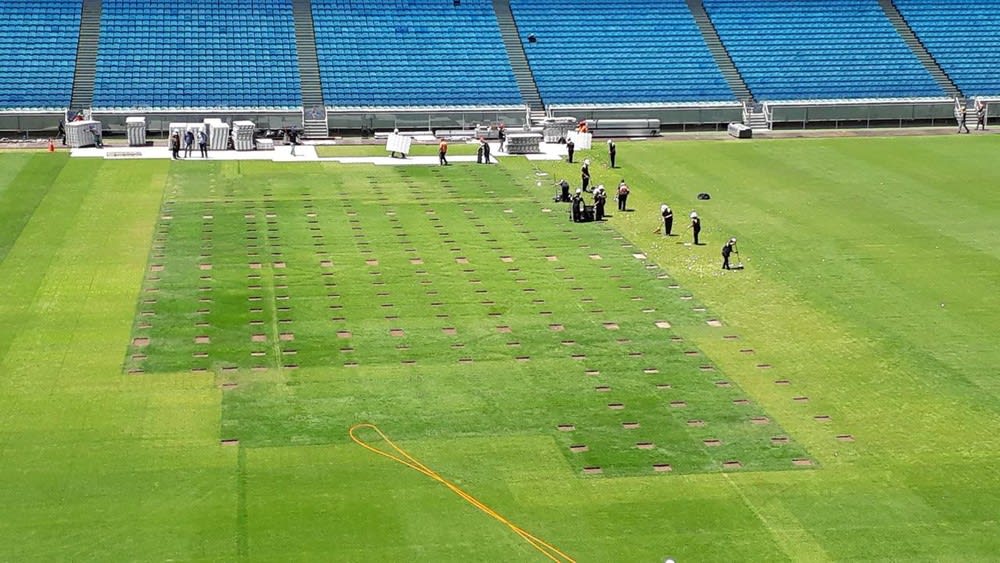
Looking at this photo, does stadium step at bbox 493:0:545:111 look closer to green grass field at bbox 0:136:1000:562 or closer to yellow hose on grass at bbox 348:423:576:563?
green grass field at bbox 0:136:1000:562

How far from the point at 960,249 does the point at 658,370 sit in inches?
641

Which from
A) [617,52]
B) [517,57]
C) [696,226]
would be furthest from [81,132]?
[696,226]

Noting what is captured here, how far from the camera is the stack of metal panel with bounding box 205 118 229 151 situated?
59.7m

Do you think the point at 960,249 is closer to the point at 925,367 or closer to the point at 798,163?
the point at 925,367

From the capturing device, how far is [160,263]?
4084 cm

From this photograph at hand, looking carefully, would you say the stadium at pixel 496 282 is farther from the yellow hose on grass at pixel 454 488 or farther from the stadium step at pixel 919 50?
the stadium step at pixel 919 50

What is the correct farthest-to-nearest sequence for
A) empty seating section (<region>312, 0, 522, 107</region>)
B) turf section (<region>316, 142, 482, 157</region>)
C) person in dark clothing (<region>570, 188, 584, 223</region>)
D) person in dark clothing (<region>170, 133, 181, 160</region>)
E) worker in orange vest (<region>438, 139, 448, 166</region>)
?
empty seating section (<region>312, 0, 522, 107</region>) → turf section (<region>316, 142, 482, 157</region>) → person in dark clothing (<region>170, 133, 181, 160</region>) → worker in orange vest (<region>438, 139, 448, 166</region>) → person in dark clothing (<region>570, 188, 584, 223</region>)

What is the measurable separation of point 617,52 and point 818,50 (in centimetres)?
1138

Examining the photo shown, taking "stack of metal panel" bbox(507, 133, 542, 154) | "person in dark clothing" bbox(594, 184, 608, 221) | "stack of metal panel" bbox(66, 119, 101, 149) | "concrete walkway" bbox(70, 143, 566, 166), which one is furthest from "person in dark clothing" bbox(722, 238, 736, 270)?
"stack of metal panel" bbox(66, 119, 101, 149)

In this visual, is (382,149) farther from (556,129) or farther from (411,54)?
(411,54)

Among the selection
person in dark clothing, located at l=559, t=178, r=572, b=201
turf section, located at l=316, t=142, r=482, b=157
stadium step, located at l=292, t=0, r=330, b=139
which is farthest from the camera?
stadium step, located at l=292, t=0, r=330, b=139

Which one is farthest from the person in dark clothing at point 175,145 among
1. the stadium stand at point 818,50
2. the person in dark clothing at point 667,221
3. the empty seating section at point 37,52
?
the stadium stand at point 818,50

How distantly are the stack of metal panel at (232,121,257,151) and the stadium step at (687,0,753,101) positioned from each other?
26011 millimetres

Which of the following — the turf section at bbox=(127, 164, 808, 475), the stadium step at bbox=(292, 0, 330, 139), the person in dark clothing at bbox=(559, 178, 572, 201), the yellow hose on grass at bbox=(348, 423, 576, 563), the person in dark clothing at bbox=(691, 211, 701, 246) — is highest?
the stadium step at bbox=(292, 0, 330, 139)
